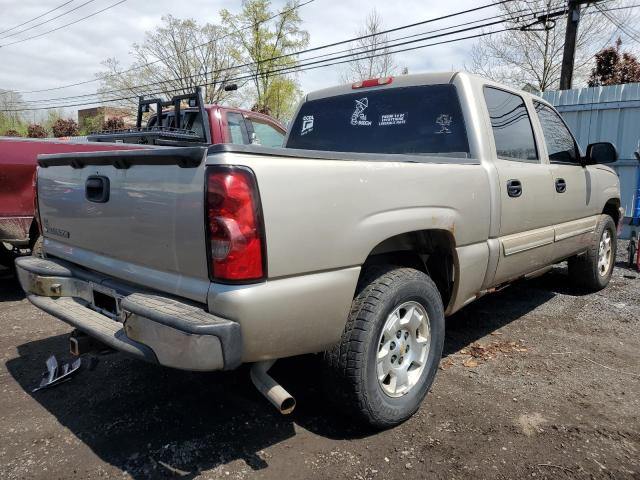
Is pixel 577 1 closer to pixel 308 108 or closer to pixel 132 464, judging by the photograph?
pixel 308 108

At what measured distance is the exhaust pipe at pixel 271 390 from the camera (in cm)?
213

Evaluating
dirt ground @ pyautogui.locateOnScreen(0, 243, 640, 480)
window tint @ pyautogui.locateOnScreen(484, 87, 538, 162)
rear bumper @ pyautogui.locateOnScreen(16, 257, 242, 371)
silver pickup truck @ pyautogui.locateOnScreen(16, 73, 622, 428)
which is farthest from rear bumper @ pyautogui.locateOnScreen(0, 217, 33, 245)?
window tint @ pyautogui.locateOnScreen(484, 87, 538, 162)

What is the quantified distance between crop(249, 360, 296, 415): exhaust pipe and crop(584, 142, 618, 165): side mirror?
12.4ft

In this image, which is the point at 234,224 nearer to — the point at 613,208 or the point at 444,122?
the point at 444,122

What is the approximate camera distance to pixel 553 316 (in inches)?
188

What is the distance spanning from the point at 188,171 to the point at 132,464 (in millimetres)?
1456

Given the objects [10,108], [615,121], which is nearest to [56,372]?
[615,121]

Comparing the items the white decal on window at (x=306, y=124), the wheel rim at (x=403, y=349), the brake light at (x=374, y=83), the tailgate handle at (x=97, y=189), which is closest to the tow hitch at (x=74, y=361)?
the tailgate handle at (x=97, y=189)

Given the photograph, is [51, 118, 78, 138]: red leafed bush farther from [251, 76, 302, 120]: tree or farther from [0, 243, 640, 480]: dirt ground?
[0, 243, 640, 480]: dirt ground

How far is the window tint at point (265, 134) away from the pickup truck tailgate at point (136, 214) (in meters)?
4.36

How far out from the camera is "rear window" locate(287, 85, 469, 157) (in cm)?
339

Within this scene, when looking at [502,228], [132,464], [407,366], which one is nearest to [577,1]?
[502,228]

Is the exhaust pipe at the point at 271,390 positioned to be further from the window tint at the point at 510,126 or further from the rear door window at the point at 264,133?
the rear door window at the point at 264,133

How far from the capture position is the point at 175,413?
289 cm
